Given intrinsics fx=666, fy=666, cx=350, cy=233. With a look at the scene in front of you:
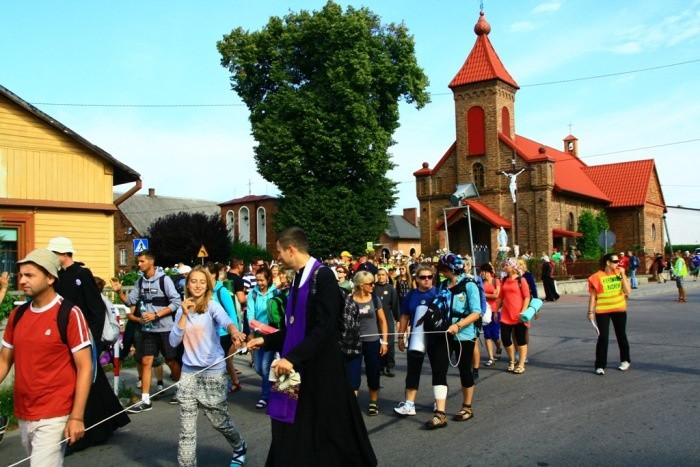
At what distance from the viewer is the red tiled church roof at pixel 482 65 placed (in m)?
45.5

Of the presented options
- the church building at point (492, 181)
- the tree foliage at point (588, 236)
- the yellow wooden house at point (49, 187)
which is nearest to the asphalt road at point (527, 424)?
the yellow wooden house at point (49, 187)

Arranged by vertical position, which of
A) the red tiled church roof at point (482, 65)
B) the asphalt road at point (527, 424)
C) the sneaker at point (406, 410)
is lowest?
the asphalt road at point (527, 424)

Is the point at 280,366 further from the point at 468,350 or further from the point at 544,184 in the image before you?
the point at 544,184

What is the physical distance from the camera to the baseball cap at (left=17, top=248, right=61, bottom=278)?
4074 millimetres

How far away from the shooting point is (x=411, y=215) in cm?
8088

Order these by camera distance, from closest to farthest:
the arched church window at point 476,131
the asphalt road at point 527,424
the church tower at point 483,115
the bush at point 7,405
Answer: the asphalt road at point 527,424 → the bush at point 7,405 → the church tower at point 483,115 → the arched church window at point 476,131

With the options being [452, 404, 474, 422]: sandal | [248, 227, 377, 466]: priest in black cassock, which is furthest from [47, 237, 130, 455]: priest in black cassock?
[452, 404, 474, 422]: sandal

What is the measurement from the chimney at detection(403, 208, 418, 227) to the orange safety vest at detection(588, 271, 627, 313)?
70.3 meters

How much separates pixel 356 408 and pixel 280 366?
70cm

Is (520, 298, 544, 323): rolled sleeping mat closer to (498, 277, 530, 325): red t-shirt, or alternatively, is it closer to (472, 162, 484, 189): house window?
(498, 277, 530, 325): red t-shirt

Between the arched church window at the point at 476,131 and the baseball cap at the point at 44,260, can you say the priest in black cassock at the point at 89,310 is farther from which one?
the arched church window at the point at 476,131

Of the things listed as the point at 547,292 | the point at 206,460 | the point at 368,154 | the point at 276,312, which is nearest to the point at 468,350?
the point at 276,312

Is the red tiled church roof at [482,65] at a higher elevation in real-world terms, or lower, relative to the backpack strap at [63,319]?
higher

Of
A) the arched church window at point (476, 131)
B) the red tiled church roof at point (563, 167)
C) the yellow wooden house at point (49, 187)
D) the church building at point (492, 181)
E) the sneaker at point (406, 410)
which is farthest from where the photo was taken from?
the arched church window at point (476, 131)
